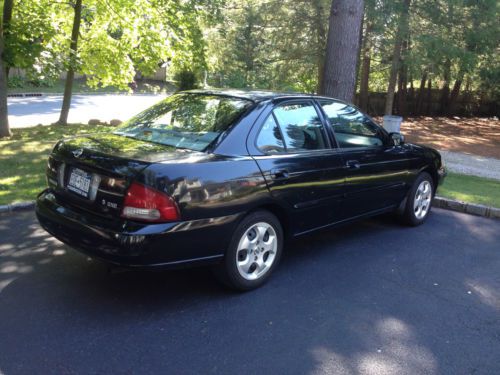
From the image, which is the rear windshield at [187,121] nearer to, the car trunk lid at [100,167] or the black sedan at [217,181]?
the black sedan at [217,181]

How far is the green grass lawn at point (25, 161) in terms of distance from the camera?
21.6ft

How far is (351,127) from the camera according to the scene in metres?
5.42

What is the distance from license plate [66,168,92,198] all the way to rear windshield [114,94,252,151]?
67 cm

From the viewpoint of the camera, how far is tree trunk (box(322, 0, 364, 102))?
912 centimetres

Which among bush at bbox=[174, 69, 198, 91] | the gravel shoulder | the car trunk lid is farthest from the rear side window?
bush at bbox=[174, 69, 198, 91]

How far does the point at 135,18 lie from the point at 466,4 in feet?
32.6

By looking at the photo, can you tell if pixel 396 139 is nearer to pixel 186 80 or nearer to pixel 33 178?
pixel 33 178

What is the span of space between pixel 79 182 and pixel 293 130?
193 cm

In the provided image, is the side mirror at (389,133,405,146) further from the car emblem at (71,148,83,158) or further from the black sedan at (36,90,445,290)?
the car emblem at (71,148,83,158)

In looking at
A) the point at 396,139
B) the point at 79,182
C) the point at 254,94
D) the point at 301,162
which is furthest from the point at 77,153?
the point at 396,139

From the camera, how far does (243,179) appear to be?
397 centimetres

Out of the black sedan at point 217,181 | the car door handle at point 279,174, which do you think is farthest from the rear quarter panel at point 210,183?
the car door handle at point 279,174

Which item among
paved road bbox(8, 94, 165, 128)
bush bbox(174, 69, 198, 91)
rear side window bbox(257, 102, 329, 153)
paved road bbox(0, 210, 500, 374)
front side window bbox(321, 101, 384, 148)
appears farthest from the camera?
bush bbox(174, 69, 198, 91)

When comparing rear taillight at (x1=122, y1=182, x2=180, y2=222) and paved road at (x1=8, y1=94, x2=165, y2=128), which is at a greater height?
rear taillight at (x1=122, y1=182, x2=180, y2=222)
